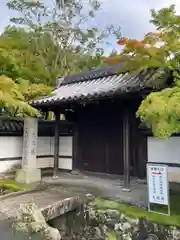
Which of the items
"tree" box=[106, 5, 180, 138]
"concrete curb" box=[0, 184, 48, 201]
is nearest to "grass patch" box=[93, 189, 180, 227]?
"tree" box=[106, 5, 180, 138]

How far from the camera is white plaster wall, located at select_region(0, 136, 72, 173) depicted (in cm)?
901

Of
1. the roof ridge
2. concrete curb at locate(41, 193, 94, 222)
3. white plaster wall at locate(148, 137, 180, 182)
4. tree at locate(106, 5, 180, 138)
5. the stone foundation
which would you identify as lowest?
the stone foundation

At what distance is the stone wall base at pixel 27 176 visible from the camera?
8234 millimetres

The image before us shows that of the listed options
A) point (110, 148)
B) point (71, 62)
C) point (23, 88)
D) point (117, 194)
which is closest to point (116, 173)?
point (110, 148)

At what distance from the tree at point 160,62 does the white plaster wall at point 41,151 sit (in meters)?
4.94

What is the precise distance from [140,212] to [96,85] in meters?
5.37

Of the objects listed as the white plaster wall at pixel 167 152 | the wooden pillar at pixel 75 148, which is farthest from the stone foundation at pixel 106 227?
the wooden pillar at pixel 75 148

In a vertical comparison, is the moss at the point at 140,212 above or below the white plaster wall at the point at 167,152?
below

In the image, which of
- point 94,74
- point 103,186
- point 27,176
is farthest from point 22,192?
point 94,74

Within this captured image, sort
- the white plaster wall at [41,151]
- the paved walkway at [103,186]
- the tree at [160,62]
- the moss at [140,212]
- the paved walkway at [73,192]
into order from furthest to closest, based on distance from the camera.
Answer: the white plaster wall at [41,151]
the paved walkway at [103,186]
the paved walkway at [73,192]
the moss at [140,212]
the tree at [160,62]

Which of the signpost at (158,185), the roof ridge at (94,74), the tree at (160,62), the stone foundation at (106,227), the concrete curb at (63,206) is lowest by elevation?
the stone foundation at (106,227)

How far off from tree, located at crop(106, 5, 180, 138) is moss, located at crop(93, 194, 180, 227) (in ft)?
5.14

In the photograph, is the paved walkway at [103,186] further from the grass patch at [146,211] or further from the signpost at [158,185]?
the signpost at [158,185]

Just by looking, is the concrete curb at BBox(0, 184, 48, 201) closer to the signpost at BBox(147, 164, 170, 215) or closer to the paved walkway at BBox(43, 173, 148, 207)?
the paved walkway at BBox(43, 173, 148, 207)
